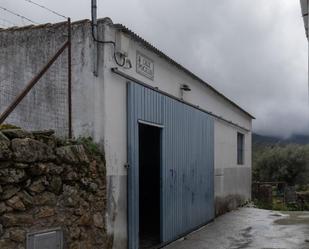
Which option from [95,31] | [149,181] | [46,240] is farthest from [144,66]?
[46,240]

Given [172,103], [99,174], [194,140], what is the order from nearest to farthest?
1. [99,174]
2. [172,103]
3. [194,140]

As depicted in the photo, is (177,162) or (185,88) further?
(185,88)

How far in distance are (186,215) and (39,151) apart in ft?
21.3

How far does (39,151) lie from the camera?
22.2 ft

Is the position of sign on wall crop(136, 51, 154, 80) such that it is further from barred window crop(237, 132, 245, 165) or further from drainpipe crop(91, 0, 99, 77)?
barred window crop(237, 132, 245, 165)

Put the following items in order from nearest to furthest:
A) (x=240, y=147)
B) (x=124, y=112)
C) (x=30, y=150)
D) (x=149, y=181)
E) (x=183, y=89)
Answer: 1. (x=30, y=150)
2. (x=124, y=112)
3. (x=149, y=181)
4. (x=183, y=89)
5. (x=240, y=147)

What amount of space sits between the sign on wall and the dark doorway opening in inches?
55.2

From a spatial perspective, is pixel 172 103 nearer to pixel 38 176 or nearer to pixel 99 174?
pixel 99 174

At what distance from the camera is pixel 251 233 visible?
1325cm

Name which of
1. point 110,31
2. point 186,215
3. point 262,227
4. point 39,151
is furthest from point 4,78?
point 262,227

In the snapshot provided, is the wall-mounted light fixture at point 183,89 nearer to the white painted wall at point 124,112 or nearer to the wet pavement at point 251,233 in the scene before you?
the white painted wall at point 124,112

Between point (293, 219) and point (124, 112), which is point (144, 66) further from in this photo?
point (293, 219)

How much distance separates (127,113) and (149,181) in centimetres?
323

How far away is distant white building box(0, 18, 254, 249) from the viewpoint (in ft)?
27.8
